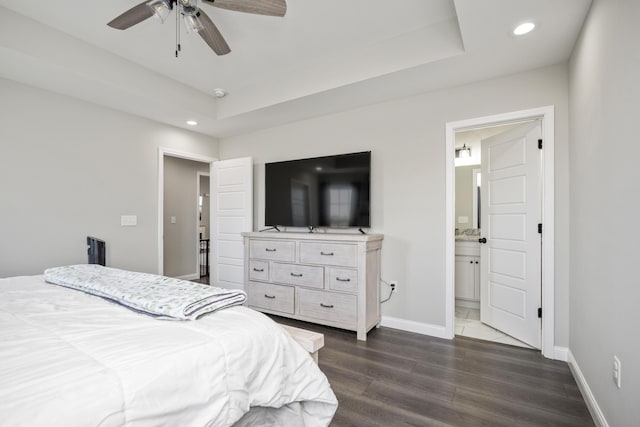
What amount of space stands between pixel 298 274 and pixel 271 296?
1.57ft

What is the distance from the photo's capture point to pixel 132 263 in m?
3.55

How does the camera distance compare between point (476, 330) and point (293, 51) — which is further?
point (476, 330)

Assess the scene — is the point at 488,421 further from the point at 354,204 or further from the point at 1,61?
the point at 1,61

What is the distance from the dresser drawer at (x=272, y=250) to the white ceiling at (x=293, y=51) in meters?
1.53

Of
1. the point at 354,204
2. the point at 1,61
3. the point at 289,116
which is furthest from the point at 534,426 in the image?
the point at 1,61

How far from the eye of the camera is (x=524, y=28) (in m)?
2.06

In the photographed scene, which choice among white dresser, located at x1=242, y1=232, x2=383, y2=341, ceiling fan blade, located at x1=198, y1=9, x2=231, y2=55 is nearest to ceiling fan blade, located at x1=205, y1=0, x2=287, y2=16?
ceiling fan blade, located at x1=198, y1=9, x2=231, y2=55

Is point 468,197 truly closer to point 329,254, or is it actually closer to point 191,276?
point 329,254

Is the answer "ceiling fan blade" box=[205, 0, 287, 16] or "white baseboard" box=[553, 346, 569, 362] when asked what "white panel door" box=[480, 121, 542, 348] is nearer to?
"white baseboard" box=[553, 346, 569, 362]

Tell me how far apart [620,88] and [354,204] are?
2202 mm

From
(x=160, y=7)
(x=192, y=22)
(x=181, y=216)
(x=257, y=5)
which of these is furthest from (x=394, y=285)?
(x=181, y=216)

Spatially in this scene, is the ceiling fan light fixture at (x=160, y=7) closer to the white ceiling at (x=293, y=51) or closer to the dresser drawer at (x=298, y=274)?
the white ceiling at (x=293, y=51)

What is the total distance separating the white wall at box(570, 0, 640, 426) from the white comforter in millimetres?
1373

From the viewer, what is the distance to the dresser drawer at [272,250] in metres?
3.32
